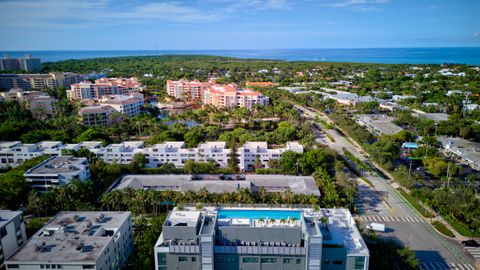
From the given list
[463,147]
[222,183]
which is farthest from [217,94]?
[463,147]

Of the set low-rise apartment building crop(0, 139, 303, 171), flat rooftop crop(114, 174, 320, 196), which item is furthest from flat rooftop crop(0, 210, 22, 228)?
low-rise apartment building crop(0, 139, 303, 171)

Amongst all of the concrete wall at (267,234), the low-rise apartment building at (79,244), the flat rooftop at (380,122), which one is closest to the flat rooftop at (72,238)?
the low-rise apartment building at (79,244)

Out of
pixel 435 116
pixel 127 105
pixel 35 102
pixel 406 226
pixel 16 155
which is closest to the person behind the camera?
pixel 406 226

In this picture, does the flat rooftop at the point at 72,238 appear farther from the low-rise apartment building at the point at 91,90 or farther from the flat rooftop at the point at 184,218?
the low-rise apartment building at the point at 91,90

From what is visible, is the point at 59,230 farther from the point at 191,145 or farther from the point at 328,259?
the point at 191,145

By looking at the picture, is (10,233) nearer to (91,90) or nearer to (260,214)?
(260,214)

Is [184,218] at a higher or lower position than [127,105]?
lower

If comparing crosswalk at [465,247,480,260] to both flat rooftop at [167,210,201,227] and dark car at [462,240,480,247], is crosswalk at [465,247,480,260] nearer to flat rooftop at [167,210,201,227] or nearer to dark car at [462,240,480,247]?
dark car at [462,240,480,247]
